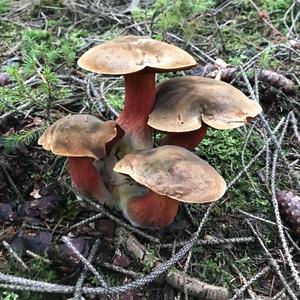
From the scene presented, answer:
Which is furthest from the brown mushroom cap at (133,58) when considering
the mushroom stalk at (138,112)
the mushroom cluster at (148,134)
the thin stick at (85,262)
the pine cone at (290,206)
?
the pine cone at (290,206)

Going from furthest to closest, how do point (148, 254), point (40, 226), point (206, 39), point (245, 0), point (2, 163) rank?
point (245, 0)
point (206, 39)
point (2, 163)
point (40, 226)
point (148, 254)

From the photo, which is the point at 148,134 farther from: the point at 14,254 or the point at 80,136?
the point at 14,254

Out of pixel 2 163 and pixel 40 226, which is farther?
pixel 2 163

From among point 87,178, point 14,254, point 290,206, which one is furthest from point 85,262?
point 290,206

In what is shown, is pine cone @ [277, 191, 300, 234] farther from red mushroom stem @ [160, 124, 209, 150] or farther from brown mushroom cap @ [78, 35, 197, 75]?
brown mushroom cap @ [78, 35, 197, 75]

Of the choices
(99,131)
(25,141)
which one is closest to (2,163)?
(25,141)

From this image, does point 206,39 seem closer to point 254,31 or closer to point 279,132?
point 254,31
